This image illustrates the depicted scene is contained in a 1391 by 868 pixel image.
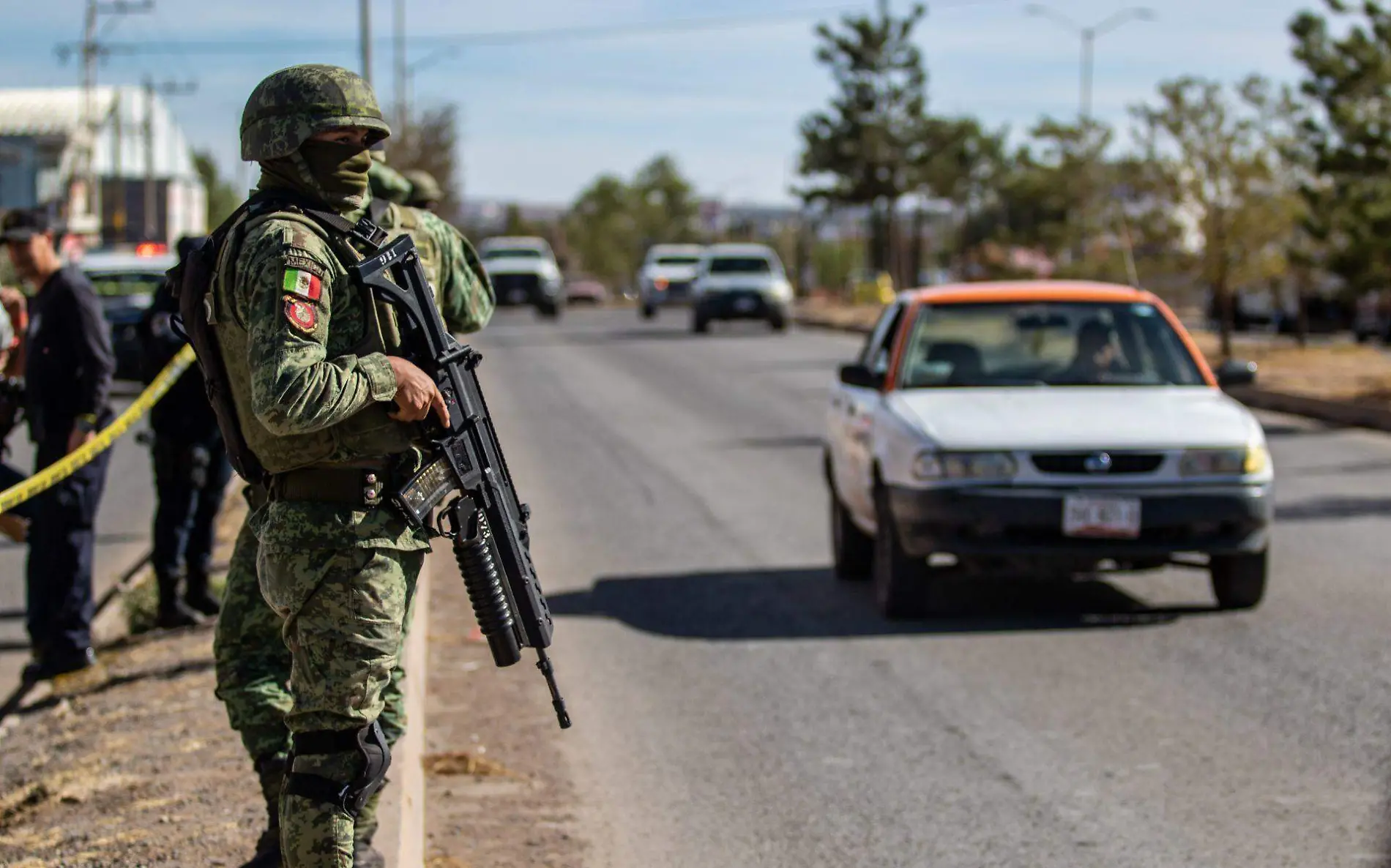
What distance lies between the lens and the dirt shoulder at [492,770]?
557 cm

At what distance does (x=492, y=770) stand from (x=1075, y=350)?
4479 mm

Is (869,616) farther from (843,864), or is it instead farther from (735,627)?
(843,864)

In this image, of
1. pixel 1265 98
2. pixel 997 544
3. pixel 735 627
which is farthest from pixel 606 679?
pixel 1265 98

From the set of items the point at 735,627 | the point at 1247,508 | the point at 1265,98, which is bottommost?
the point at 735,627

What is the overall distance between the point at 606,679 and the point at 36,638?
2.37 m

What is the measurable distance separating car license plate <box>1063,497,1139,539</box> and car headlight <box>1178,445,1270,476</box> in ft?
1.04

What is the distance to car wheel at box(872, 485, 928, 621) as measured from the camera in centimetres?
857

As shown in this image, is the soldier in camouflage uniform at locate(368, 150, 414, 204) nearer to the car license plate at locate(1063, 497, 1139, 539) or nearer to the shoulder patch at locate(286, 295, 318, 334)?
the shoulder patch at locate(286, 295, 318, 334)

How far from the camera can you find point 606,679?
25.8 ft

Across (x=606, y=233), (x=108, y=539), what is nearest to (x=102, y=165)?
(x=606, y=233)

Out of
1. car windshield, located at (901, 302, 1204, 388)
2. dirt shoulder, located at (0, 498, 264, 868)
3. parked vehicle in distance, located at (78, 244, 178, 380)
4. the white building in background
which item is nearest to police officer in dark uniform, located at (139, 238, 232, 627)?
dirt shoulder, located at (0, 498, 264, 868)

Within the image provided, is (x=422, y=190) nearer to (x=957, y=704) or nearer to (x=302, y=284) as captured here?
(x=957, y=704)

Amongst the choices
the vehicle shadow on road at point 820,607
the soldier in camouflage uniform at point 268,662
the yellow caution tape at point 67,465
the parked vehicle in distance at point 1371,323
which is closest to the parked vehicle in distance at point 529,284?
the parked vehicle in distance at point 1371,323

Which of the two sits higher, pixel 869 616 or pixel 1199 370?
pixel 1199 370
